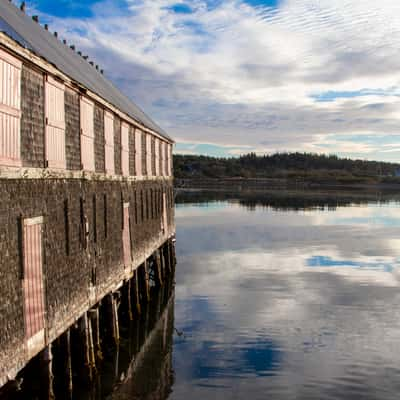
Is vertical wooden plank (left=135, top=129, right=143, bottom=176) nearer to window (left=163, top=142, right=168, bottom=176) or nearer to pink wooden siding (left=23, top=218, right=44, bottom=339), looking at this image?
window (left=163, top=142, right=168, bottom=176)

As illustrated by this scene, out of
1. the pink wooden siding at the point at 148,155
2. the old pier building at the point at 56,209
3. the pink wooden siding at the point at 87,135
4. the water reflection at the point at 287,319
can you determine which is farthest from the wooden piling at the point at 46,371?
the pink wooden siding at the point at 148,155

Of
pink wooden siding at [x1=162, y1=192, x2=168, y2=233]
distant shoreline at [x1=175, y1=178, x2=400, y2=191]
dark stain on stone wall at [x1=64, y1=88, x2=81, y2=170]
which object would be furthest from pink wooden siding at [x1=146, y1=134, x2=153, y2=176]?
distant shoreline at [x1=175, y1=178, x2=400, y2=191]

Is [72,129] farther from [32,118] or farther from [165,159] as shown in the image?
[165,159]

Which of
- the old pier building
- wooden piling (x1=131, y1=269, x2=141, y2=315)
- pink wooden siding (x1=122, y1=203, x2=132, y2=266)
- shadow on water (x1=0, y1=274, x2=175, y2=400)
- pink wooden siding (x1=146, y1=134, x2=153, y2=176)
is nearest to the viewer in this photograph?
the old pier building

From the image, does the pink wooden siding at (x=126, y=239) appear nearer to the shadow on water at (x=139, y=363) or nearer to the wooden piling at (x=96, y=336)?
the shadow on water at (x=139, y=363)

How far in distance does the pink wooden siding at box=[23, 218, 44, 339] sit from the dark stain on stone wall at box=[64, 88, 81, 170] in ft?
8.63

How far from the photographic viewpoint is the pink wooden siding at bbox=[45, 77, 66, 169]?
1120 cm

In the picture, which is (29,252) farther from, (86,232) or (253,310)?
(253,310)

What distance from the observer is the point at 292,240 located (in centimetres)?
4231

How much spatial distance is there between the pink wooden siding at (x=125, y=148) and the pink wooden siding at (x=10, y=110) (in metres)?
9.01

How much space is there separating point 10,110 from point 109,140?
24.9 feet

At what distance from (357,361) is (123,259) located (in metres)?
8.15

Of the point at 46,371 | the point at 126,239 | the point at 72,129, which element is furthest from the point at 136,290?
the point at 46,371

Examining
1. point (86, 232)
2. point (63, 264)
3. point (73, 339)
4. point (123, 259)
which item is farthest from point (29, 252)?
point (123, 259)
